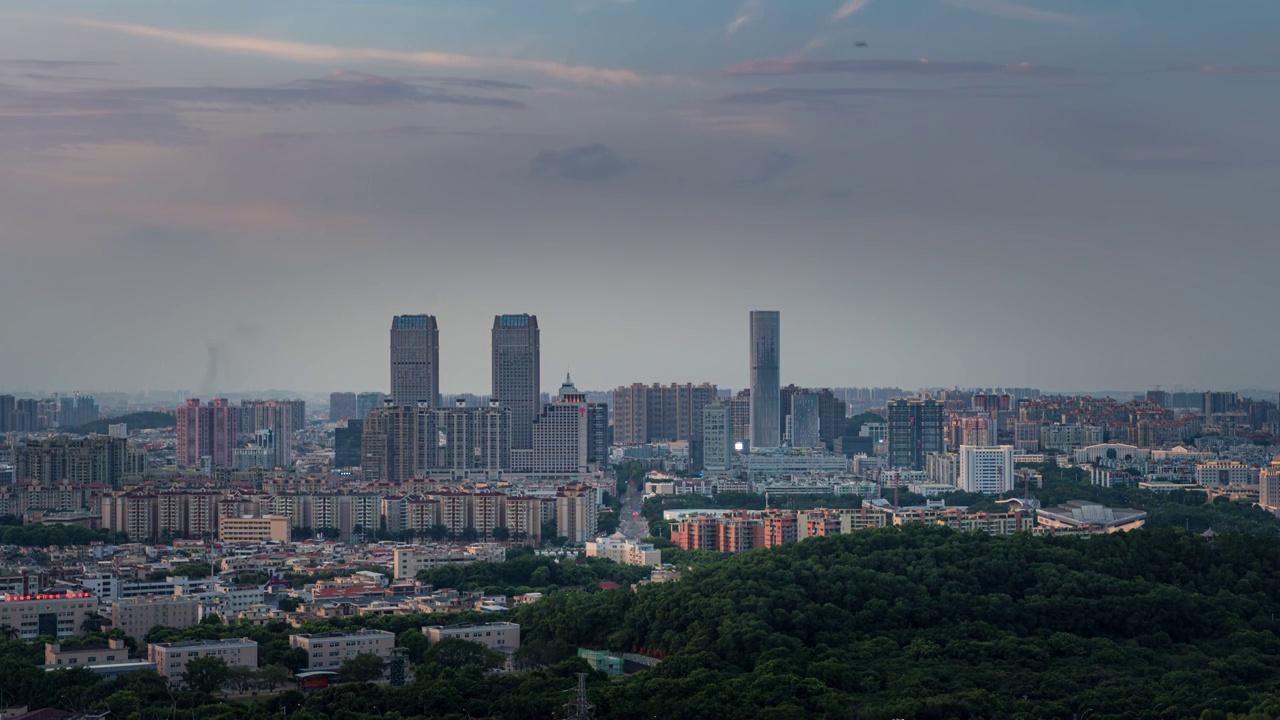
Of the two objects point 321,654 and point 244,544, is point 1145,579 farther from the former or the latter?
point 244,544

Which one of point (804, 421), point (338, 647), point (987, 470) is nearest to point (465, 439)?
point (987, 470)

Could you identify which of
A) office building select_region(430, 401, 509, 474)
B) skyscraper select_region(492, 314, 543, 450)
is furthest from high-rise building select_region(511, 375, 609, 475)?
skyscraper select_region(492, 314, 543, 450)

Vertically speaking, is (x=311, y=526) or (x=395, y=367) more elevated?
(x=395, y=367)

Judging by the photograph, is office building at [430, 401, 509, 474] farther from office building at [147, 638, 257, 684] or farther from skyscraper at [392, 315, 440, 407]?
office building at [147, 638, 257, 684]

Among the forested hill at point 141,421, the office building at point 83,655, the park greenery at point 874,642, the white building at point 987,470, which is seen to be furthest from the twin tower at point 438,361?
the office building at point 83,655

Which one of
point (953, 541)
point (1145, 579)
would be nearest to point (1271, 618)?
point (1145, 579)

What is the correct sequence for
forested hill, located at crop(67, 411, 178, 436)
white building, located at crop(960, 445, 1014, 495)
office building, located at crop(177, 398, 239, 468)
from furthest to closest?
forested hill, located at crop(67, 411, 178, 436) < office building, located at crop(177, 398, 239, 468) < white building, located at crop(960, 445, 1014, 495)
